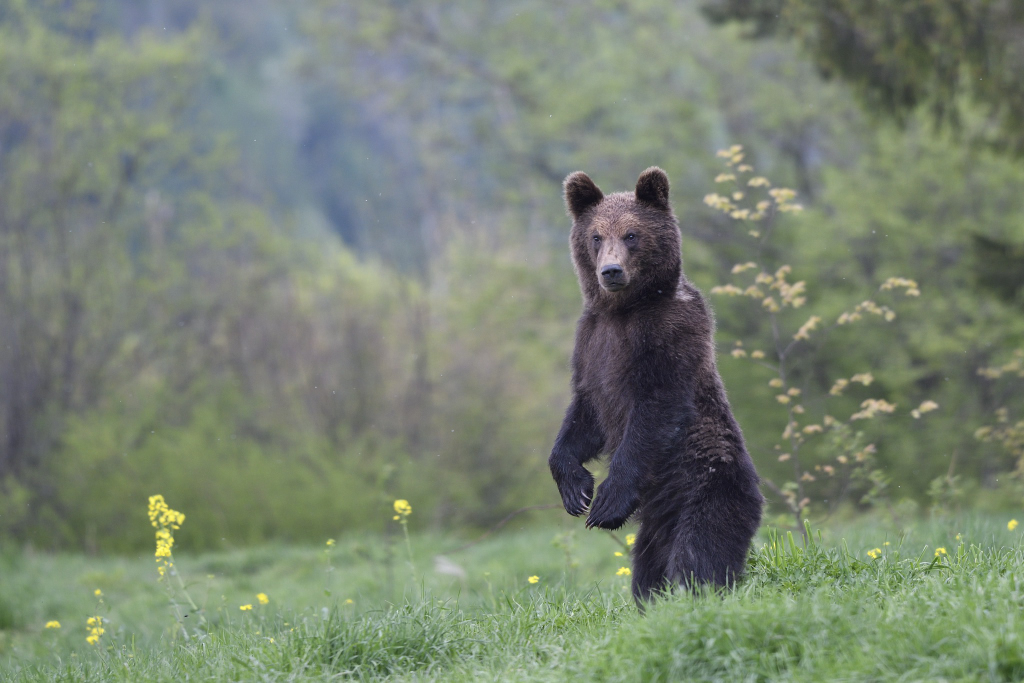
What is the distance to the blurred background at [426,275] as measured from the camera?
43.1 ft

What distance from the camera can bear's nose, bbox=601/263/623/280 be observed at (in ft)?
13.4

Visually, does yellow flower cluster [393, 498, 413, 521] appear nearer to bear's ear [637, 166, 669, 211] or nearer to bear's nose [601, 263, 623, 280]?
bear's nose [601, 263, 623, 280]

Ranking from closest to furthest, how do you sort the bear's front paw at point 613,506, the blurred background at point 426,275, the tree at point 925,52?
1. the bear's front paw at point 613,506
2. the tree at point 925,52
3. the blurred background at point 426,275

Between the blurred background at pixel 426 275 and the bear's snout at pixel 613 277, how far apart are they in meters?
7.00

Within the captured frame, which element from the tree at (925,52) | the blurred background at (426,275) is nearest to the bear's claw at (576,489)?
the tree at (925,52)

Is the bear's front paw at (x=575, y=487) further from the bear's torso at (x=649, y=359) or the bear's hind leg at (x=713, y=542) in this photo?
the bear's hind leg at (x=713, y=542)

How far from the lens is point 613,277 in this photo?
4098 mm

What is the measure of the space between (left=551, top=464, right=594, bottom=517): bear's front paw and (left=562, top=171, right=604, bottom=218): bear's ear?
4.11ft

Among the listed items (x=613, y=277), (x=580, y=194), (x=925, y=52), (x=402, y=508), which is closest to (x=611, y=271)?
(x=613, y=277)

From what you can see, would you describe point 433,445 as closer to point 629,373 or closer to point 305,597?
point 305,597

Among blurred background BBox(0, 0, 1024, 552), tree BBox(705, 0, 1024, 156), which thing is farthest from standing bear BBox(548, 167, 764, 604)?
blurred background BBox(0, 0, 1024, 552)

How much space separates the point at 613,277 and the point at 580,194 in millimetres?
713

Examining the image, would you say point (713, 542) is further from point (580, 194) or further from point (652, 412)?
point (580, 194)

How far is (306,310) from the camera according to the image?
16.1 metres
